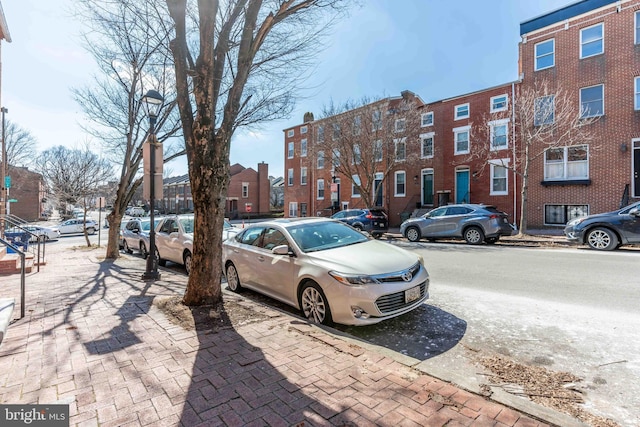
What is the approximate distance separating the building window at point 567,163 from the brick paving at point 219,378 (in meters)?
19.0

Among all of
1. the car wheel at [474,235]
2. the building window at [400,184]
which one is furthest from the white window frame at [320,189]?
the car wheel at [474,235]

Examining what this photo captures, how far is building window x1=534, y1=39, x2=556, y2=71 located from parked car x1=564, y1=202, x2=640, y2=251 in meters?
11.8

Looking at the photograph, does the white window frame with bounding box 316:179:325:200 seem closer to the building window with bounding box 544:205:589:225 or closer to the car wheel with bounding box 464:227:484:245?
the building window with bounding box 544:205:589:225

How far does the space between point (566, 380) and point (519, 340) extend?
3.20 feet

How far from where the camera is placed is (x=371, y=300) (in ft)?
13.6

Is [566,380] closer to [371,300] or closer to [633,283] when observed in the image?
[371,300]

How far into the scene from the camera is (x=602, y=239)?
1062 cm

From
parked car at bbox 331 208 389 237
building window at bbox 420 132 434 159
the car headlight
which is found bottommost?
the car headlight

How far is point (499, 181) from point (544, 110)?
17.0ft

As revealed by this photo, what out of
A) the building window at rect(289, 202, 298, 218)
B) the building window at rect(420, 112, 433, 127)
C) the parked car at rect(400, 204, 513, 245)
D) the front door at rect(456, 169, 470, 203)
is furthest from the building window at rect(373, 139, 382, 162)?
the building window at rect(289, 202, 298, 218)

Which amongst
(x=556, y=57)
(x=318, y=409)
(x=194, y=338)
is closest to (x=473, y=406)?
(x=318, y=409)

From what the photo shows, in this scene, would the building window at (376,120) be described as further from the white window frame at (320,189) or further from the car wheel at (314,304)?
the car wheel at (314,304)

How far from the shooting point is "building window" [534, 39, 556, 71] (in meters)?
18.3

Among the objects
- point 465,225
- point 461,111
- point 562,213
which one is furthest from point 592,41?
point 465,225
